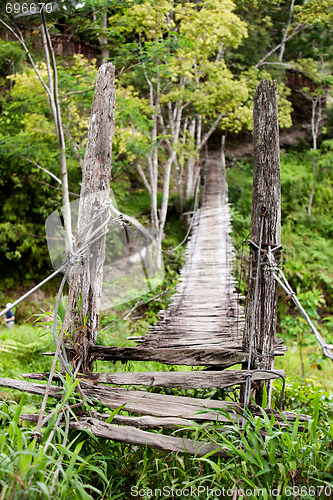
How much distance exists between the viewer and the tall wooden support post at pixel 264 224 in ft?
5.90

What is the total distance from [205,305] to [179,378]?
1493 millimetres

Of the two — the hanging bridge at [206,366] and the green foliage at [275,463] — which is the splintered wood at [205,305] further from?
the green foliage at [275,463]

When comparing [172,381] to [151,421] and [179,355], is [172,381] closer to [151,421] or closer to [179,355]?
[179,355]

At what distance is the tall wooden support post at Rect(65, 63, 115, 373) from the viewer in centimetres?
185

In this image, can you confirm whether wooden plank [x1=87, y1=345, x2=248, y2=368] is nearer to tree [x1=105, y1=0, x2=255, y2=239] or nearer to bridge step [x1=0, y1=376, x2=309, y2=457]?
bridge step [x1=0, y1=376, x2=309, y2=457]

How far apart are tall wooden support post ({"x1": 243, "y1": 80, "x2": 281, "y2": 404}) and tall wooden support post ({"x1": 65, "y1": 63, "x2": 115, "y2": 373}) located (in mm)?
776

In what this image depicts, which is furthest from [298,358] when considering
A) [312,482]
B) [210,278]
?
[312,482]

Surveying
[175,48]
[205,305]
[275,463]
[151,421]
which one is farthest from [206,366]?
[175,48]

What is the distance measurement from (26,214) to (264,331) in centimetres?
689

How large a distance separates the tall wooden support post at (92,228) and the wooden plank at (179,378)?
15 cm

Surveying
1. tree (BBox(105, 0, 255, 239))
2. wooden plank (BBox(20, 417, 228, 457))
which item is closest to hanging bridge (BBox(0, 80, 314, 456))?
wooden plank (BBox(20, 417, 228, 457))

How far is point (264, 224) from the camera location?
185 cm

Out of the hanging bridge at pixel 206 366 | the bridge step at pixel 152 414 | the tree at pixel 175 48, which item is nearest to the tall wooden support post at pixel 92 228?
the hanging bridge at pixel 206 366

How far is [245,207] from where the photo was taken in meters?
9.75
